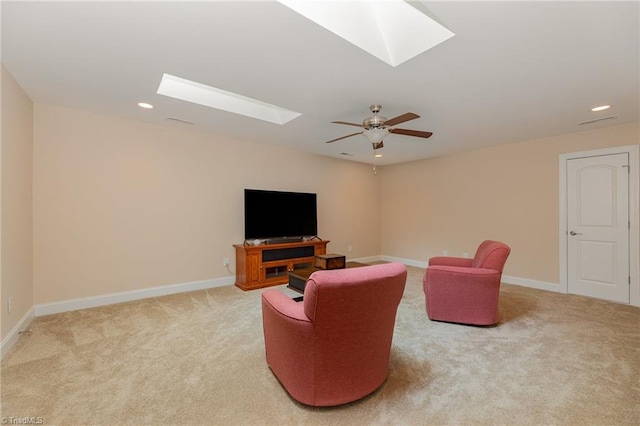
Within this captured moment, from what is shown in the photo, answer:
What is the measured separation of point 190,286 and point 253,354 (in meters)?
2.39

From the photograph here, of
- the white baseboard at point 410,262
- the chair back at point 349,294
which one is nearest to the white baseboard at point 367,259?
the white baseboard at point 410,262

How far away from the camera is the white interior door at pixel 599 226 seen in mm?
3876

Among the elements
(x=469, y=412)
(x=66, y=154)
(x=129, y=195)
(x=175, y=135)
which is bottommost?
(x=469, y=412)

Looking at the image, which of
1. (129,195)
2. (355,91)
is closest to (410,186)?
(355,91)

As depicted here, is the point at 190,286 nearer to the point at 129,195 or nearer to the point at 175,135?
the point at 129,195

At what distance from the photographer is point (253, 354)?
2.41 meters

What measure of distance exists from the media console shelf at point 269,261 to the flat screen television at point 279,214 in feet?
0.91

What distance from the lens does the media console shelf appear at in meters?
4.41

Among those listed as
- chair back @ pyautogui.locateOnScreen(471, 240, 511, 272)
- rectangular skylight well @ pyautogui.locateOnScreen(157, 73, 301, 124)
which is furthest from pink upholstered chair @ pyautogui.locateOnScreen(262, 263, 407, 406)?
rectangular skylight well @ pyautogui.locateOnScreen(157, 73, 301, 124)

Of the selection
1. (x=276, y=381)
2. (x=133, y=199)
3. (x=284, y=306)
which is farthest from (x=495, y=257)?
(x=133, y=199)

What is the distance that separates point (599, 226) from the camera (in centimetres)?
406

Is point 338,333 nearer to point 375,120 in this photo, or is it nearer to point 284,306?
point 284,306

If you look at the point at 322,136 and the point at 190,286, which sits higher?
the point at 322,136

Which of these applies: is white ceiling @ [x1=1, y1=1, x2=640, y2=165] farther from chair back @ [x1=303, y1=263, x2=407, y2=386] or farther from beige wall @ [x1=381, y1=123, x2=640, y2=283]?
chair back @ [x1=303, y1=263, x2=407, y2=386]
